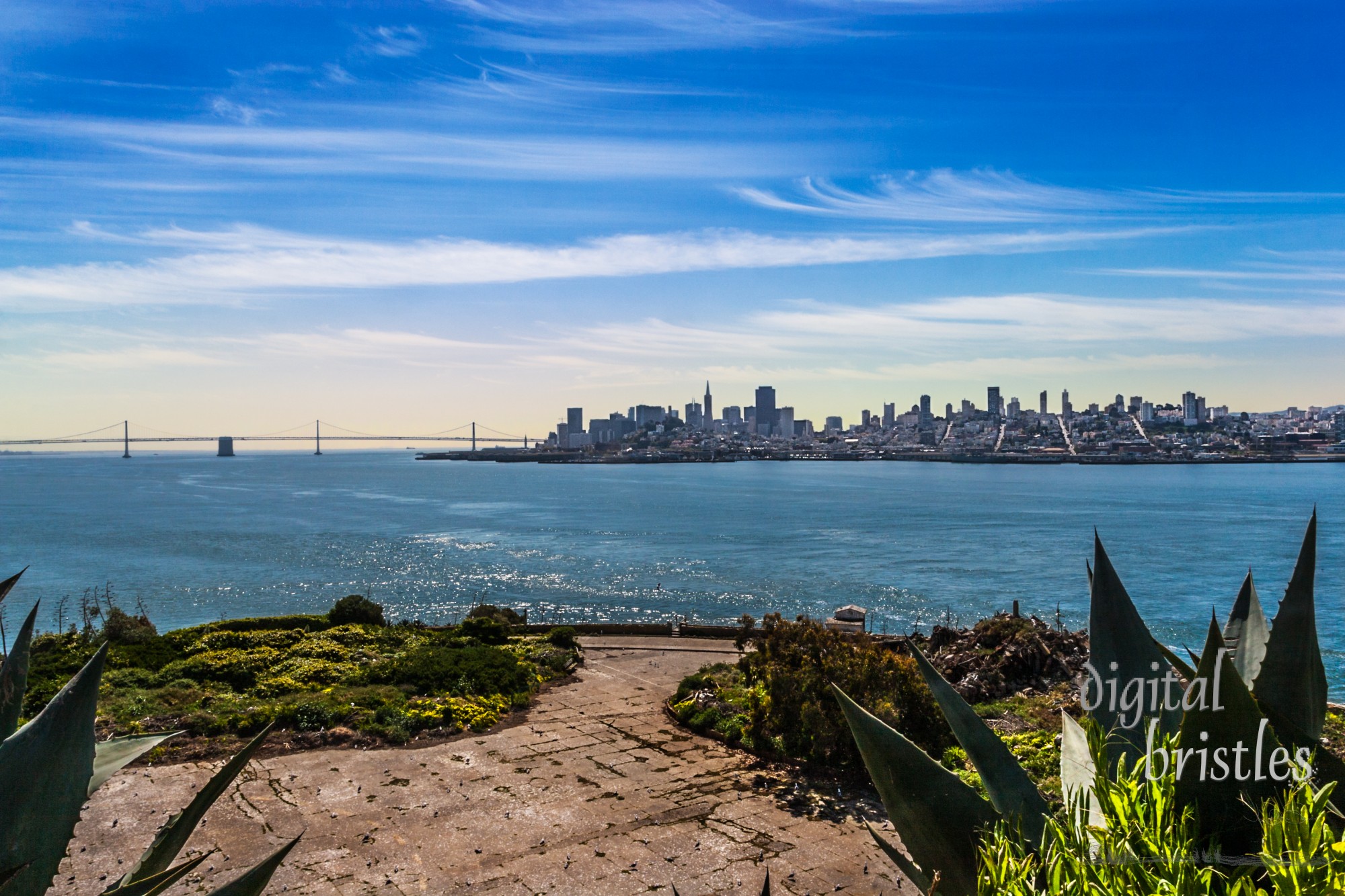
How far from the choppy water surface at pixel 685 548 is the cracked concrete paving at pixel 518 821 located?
22268 mm

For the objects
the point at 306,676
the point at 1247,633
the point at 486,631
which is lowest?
the point at 486,631

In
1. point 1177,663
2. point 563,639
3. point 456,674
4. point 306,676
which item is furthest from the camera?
point 563,639

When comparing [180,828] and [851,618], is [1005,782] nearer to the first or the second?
[180,828]

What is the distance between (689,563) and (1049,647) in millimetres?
35330

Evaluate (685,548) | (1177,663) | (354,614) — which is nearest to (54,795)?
(1177,663)

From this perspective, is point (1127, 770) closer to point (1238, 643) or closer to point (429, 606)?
point (1238, 643)

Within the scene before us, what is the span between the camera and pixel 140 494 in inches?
4126

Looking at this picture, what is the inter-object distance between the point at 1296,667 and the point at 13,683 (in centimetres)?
418

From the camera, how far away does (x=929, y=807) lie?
9.34 ft

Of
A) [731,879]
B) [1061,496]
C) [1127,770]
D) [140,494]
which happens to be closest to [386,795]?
[731,879]

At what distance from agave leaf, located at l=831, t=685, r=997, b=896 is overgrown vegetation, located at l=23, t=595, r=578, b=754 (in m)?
10.4

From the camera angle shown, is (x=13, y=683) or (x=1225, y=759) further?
(x=13, y=683)

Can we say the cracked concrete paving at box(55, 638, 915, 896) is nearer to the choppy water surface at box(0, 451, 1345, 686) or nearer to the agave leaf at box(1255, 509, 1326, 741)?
the agave leaf at box(1255, 509, 1326, 741)

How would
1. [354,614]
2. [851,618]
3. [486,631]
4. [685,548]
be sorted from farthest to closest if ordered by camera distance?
[685,548]
[354,614]
[486,631]
[851,618]
